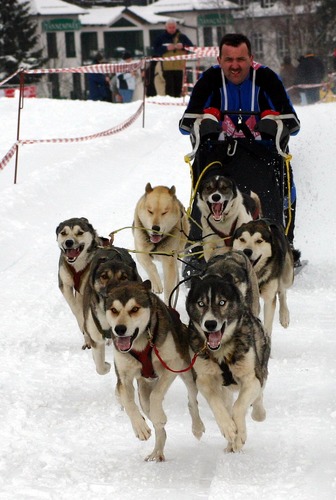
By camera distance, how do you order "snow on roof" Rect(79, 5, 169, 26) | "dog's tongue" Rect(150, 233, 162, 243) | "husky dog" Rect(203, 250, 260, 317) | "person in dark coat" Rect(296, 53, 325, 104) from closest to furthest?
"husky dog" Rect(203, 250, 260, 317) → "dog's tongue" Rect(150, 233, 162, 243) → "person in dark coat" Rect(296, 53, 325, 104) → "snow on roof" Rect(79, 5, 169, 26)

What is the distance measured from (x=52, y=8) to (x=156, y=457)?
53.7 meters

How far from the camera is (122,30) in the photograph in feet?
193

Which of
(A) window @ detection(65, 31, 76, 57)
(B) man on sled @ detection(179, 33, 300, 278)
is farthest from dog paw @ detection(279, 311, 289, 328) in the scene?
(A) window @ detection(65, 31, 76, 57)

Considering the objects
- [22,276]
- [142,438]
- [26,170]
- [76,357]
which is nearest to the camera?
[142,438]

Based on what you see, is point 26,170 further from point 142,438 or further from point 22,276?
point 142,438

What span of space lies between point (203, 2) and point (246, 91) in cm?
4749

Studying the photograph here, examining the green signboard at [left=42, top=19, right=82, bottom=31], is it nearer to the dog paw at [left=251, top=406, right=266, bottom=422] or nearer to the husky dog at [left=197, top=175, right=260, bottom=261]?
the husky dog at [left=197, top=175, right=260, bottom=261]

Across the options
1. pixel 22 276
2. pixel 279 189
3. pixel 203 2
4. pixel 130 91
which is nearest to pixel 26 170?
pixel 22 276

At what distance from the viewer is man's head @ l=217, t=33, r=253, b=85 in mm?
5867

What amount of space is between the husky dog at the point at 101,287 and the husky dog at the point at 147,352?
42 cm

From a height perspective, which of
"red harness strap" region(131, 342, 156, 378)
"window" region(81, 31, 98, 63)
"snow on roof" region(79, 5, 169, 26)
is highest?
"snow on roof" region(79, 5, 169, 26)

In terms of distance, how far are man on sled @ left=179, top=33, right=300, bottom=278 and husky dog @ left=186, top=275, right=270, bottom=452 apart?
2.14 metres

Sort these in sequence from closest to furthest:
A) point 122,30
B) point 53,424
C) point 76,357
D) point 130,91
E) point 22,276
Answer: point 53,424, point 76,357, point 22,276, point 130,91, point 122,30

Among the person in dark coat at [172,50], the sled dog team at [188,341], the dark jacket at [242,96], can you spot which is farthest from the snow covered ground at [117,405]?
the person in dark coat at [172,50]
